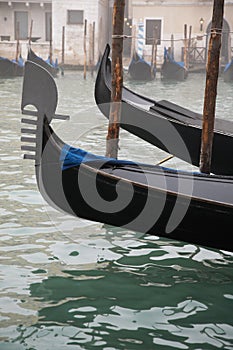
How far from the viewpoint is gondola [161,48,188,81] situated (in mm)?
11914

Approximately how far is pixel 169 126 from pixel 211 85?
0.60m

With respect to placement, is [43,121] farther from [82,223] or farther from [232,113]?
[232,113]

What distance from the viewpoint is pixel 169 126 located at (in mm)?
3252

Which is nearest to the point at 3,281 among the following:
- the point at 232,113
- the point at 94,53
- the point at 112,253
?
the point at 112,253

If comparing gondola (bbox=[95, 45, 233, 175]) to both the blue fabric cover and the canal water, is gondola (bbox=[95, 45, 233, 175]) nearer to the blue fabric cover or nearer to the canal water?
the canal water

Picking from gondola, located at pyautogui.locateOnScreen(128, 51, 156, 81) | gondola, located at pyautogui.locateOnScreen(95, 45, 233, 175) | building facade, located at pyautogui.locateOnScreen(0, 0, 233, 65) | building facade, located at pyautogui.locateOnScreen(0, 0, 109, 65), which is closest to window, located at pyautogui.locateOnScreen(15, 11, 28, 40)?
building facade, located at pyautogui.locateOnScreen(0, 0, 109, 65)

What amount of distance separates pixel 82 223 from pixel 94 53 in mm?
11752

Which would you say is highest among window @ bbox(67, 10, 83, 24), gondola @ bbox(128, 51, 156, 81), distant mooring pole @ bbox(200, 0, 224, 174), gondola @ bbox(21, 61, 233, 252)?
window @ bbox(67, 10, 83, 24)

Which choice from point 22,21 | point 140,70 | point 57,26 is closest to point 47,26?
point 22,21

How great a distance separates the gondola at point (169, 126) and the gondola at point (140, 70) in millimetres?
8361

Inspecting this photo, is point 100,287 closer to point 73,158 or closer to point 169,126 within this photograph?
point 73,158

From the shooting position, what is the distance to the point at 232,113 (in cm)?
727

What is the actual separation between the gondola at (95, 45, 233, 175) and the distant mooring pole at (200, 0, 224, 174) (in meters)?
0.43

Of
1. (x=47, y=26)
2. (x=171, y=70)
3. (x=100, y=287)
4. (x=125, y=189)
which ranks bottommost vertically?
(x=100, y=287)
